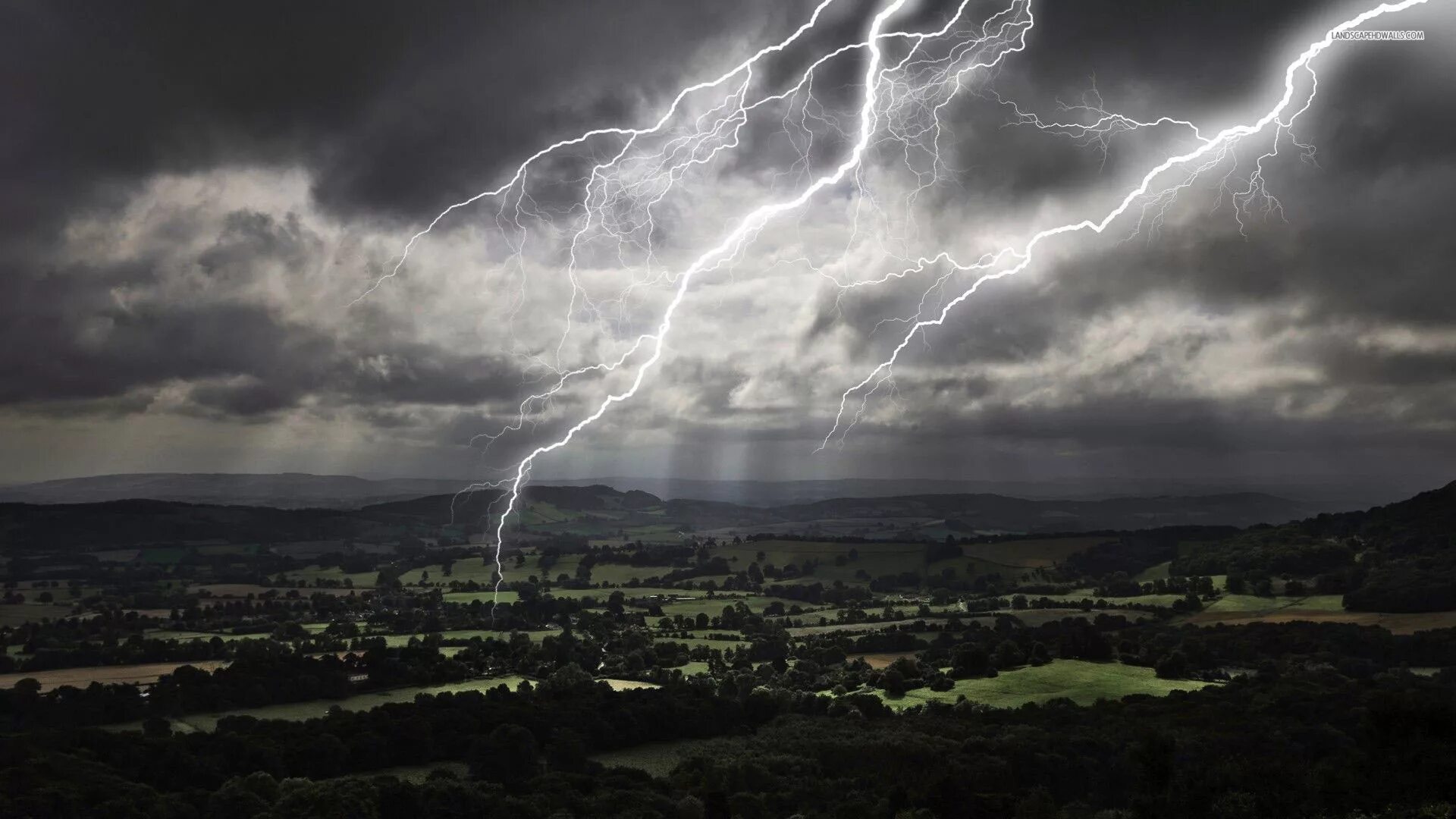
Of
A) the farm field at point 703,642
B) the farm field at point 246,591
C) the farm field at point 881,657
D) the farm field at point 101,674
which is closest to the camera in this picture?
the farm field at point 101,674

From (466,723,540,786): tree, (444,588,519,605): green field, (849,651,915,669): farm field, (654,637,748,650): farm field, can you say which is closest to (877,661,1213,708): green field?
(849,651,915,669): farm field

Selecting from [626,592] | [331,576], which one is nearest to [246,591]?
[331,576]

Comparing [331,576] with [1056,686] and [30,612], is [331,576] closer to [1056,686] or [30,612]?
[30,612]

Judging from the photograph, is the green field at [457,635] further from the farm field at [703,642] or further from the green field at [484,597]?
the green field at [484,597]

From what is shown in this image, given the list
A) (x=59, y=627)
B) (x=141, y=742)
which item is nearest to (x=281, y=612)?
(x=59, y=627)

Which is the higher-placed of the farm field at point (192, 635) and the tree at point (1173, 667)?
the tree at point (1173, 667)

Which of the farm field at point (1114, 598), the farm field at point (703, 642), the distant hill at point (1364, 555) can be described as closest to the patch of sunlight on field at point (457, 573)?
the farm field at point (703, 642)

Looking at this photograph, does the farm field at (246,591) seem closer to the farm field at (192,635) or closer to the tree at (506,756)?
the farm field at (192,635)

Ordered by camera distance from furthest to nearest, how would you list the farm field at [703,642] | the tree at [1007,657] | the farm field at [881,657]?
the farm field at [703,642]
the farm field at [881,657]
the tree at [1007,657]

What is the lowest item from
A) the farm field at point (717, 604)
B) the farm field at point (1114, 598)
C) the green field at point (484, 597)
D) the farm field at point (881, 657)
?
the green field at point (484, 597)

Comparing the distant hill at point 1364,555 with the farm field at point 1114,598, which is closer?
the distant hill at point 1364,555
